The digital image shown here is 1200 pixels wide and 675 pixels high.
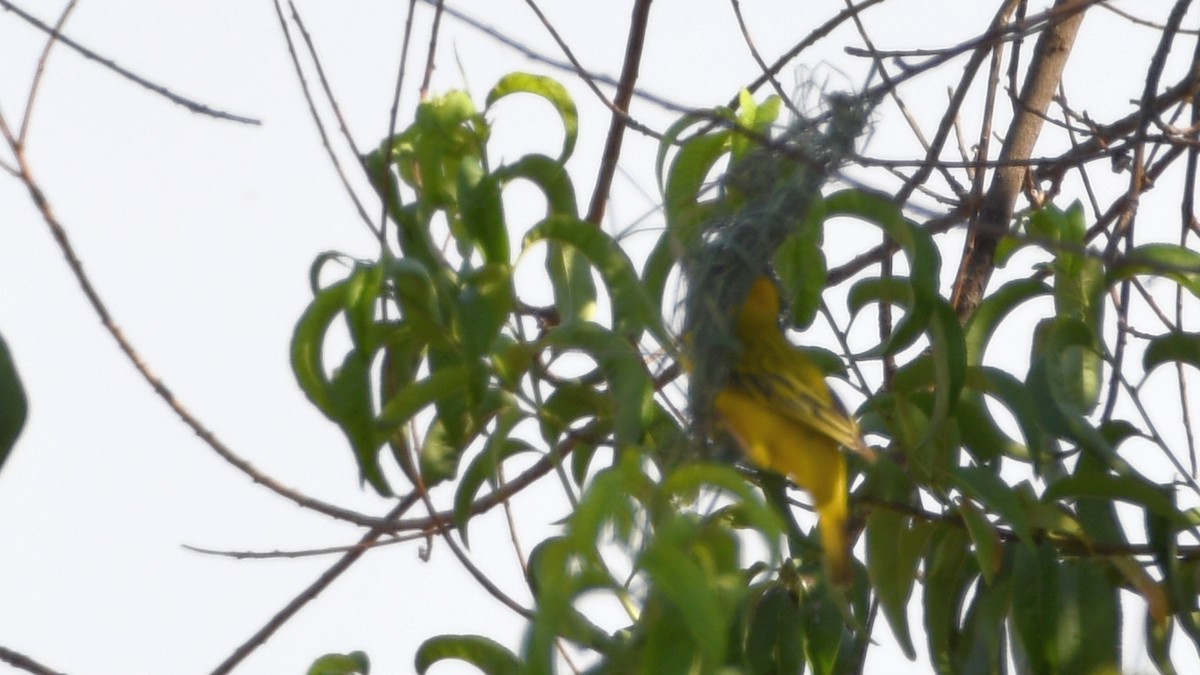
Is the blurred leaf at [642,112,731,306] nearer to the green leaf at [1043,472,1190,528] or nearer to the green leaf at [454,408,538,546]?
the green leaf at [454,408,538,546]

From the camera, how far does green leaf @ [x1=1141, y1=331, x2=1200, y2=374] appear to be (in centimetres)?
182

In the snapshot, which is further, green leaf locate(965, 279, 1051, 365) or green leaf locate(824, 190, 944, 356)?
green leaf locate(965, 279, 1051, 365)

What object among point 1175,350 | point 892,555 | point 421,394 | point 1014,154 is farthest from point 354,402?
point 1014,154

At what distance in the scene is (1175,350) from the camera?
1834 millimetres

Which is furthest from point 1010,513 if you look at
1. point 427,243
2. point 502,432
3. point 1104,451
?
point 427,243

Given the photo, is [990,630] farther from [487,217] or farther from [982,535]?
[487,217]

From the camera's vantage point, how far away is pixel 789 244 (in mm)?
1748

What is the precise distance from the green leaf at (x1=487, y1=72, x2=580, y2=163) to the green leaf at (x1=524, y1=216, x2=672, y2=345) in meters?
0.17

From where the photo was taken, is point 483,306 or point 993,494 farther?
point 993,494

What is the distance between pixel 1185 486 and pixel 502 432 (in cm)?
93

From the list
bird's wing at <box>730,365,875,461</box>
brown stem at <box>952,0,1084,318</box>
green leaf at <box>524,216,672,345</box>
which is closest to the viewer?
green leaf at <box>524,216,672,345</box>

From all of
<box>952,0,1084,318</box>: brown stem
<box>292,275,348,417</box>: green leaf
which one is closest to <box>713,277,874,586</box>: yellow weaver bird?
<box>292,275,348,417</box>: green leaf

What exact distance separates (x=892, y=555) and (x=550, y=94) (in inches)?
29.5

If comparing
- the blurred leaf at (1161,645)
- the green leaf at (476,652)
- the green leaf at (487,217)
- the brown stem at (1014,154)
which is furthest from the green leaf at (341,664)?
the brown stem at (1014,154)
